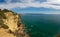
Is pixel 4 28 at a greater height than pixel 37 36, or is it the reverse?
pixel 4 28

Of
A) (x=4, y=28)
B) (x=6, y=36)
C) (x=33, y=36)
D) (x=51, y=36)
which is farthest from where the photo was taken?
→ (x=51, y=36)

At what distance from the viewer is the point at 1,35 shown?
32719 mm

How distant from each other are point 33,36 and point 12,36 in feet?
159

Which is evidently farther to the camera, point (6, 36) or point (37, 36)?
point (37, 36)

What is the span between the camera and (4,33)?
33.7m

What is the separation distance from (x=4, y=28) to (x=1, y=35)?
10.0 feet

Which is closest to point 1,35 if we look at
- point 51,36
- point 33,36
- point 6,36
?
point 6,36

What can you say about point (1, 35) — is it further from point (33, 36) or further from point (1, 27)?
point (33, 36)

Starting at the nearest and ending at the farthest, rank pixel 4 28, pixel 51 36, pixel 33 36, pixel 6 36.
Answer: pixel 6 36, pixel 4 28, pixel 33 36, pixel 51 36

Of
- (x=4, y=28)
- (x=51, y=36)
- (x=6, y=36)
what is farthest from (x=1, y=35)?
(x=51, y=36)

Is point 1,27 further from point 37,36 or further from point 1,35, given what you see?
point 37,36

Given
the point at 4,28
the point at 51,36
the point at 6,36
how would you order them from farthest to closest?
1. the point at 51,36
2. the point at 4,28
3. the point at 6,36

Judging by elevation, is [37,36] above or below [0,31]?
below

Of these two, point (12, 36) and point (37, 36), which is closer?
point (12, 36)
